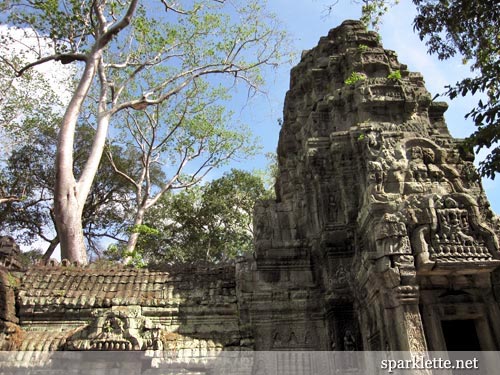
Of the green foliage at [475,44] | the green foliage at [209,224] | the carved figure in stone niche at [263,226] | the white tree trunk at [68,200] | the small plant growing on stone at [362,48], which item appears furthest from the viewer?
the green foliage at [209,224]

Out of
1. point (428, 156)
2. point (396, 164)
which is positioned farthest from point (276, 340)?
point (428, 156)

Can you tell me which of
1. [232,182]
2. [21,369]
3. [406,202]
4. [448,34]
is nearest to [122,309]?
[21,369]

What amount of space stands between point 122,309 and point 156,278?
43.8 inches

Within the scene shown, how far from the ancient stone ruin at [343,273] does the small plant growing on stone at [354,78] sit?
43 mm

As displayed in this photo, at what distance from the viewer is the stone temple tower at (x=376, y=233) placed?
5602 millimetres

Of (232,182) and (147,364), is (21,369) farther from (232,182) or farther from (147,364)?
(232,182)

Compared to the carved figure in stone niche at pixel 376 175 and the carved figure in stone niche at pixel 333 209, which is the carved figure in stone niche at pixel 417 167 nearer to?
the carved figure in stone niche at pixel 376 175

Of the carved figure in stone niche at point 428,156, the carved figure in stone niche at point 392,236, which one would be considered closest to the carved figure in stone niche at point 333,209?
the carved figure in stone niche at point 428,156

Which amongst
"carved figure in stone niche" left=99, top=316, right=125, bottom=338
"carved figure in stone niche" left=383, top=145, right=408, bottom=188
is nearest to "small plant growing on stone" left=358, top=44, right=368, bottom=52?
"carved figure in stone niche" left=383, top=145, right=408, bottom=188

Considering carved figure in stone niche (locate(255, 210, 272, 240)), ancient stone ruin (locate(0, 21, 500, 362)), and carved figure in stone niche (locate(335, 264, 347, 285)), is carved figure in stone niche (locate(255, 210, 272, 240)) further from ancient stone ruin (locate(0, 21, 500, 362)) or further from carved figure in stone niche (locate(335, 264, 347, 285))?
carved figure in stone niche (locate(335, 264, 347, 285))

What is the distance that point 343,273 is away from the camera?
6.98 metres

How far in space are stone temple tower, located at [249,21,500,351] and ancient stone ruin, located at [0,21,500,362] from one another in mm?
18

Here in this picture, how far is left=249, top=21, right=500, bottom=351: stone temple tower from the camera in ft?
18.4

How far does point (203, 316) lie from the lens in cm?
746
